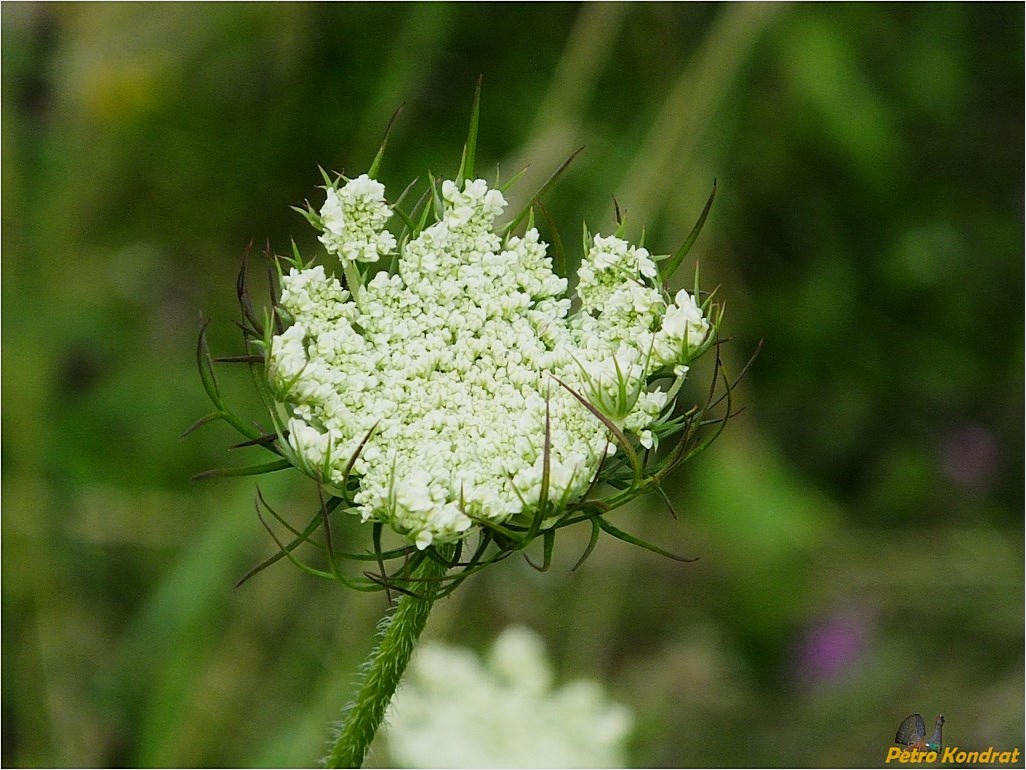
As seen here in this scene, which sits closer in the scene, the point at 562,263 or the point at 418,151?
the point at 562,263

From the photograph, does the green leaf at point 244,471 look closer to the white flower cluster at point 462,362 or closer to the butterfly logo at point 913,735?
the white flower cluster at point 462,362

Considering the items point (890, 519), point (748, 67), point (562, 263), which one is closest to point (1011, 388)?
point (890, 519)

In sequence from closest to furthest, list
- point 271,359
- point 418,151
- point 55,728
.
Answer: point 271,359 → point 55,728 → point 418,151

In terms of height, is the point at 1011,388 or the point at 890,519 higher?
the point at 1011,388

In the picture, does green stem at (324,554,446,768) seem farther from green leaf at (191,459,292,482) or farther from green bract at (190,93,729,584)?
green leaf at (191,459,292,482)

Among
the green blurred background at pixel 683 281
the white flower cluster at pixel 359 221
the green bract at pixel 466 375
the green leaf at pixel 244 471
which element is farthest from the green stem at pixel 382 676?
the green blurred background at pixel 683 281

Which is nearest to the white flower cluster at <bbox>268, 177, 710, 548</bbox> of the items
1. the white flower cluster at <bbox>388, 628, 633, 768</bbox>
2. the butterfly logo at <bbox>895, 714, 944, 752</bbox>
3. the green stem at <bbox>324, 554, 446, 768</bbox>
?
the green stem at <bbox>324, 554, 446, 768</bbox>

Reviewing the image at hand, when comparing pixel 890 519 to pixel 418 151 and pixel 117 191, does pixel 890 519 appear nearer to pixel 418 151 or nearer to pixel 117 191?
pixel 418 151
